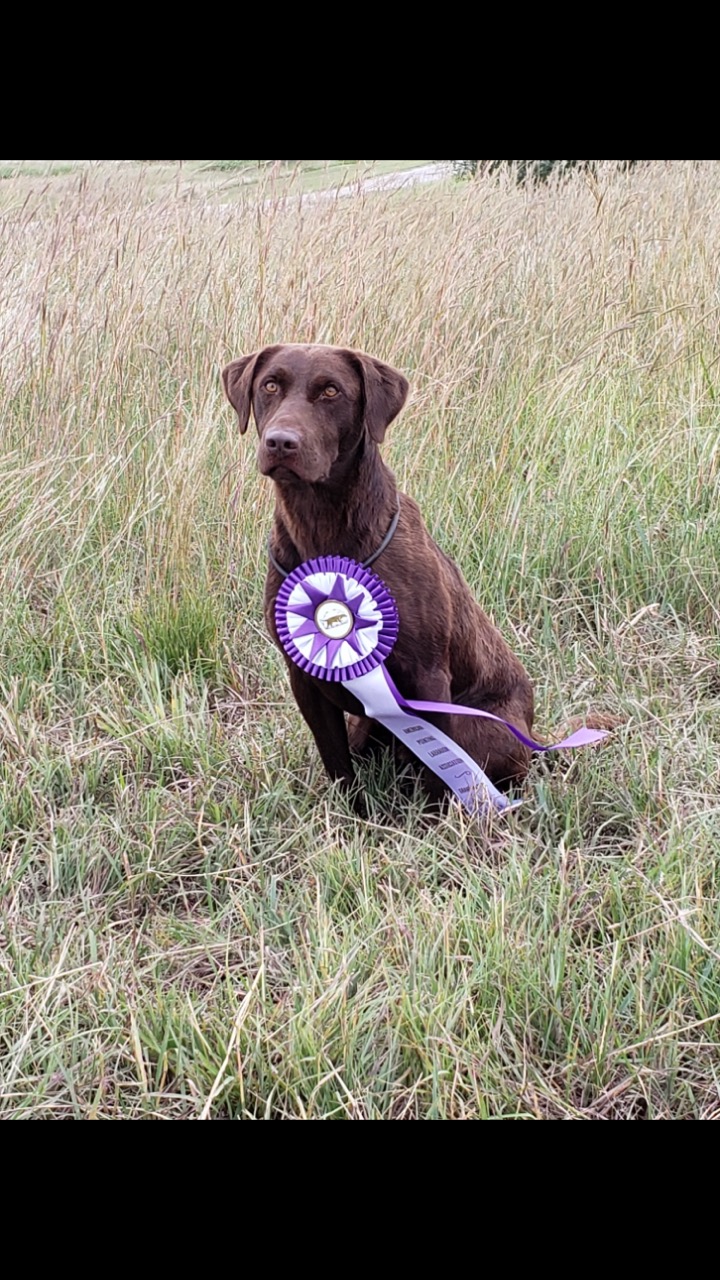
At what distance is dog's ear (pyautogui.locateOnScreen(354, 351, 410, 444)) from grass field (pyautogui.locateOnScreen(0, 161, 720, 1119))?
878 mm

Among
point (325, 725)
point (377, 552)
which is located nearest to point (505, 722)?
point (325, 725)

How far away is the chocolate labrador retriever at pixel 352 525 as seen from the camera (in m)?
2.52

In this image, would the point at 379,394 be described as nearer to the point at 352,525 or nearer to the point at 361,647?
the point at 352,525

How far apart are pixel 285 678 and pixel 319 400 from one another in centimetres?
103

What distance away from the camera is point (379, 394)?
258cm

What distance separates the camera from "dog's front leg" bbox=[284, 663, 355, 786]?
277 cm

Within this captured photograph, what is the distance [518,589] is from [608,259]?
172 cm

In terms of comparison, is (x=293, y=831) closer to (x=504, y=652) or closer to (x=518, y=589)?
(x=504, y=652)

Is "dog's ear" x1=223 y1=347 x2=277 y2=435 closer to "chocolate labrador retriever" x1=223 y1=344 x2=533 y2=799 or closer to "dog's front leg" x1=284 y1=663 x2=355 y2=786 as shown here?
"chocolate labrador retriever" x1=223 y1=344 x2=533 y2=799

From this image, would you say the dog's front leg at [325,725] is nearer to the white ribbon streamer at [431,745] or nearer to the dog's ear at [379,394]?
the white ribbon streamer at [431,745]

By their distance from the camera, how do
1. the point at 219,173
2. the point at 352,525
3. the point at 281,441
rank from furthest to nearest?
the point at 219,173
the point at 352,525
the point at 281,441

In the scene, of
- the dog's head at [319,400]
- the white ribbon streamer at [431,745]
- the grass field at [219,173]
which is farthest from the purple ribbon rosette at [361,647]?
the grass field at [219,173]

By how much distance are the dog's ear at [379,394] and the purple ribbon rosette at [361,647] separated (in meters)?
0.30

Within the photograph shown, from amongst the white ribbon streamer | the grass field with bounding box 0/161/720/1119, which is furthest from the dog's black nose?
the grass field with bounding box 0/161/720/1119
